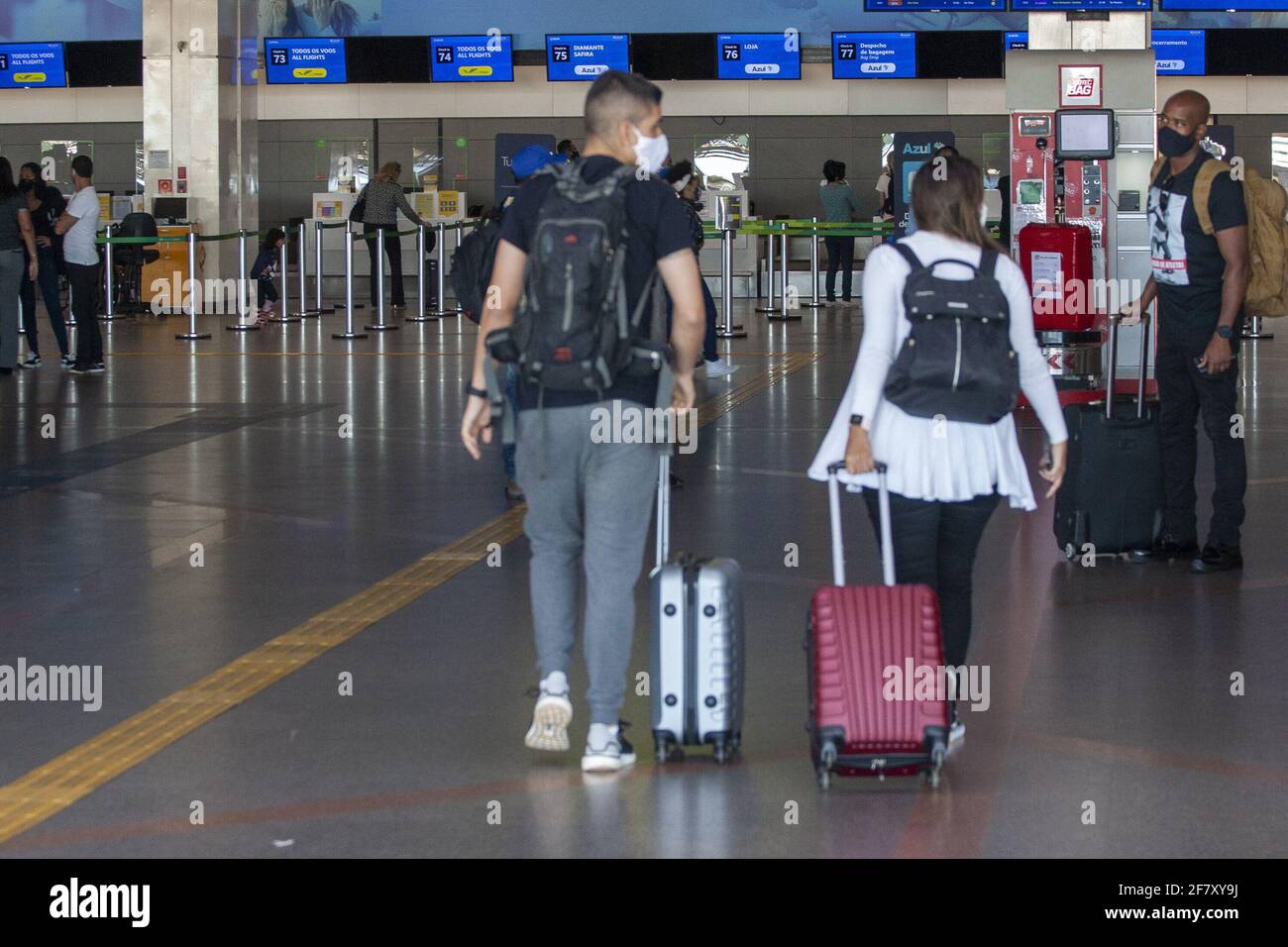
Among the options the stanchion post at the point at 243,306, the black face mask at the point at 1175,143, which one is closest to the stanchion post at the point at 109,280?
the stanchion post at the point at 243,306

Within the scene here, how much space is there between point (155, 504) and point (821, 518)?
301 centimetres

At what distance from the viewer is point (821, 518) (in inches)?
319

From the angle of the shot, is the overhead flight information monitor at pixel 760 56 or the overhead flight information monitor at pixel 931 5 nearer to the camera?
the overhead flight information monitor at pixel 931 5

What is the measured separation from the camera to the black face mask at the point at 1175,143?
21.8 ft

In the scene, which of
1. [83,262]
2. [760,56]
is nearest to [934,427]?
[83,262]

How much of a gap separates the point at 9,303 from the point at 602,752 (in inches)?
435

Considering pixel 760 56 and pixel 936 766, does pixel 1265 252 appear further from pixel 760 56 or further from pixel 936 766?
pixel 760 56

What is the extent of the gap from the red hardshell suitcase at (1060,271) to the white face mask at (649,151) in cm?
796

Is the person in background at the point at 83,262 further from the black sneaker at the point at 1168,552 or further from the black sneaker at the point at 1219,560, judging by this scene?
the black sneaker at the point at 1219,560

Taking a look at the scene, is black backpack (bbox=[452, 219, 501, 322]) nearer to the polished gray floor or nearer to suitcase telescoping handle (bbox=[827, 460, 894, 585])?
the polished gray floor
